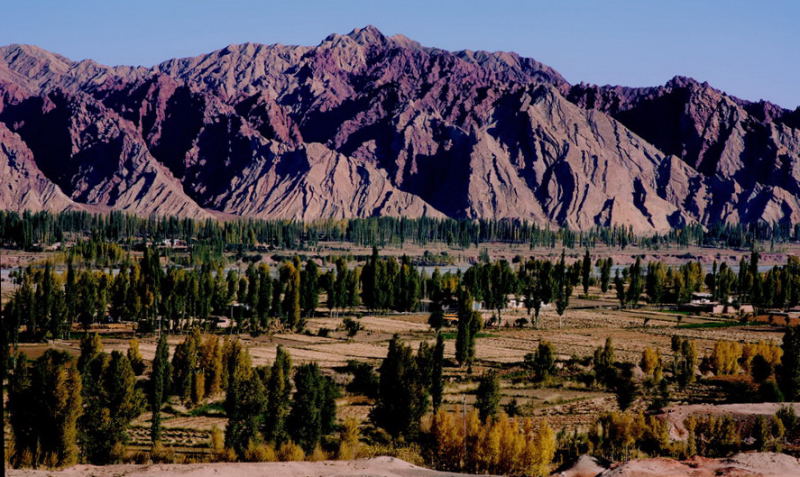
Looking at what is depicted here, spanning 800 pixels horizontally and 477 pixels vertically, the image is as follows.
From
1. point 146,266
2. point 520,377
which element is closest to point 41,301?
point 146,266

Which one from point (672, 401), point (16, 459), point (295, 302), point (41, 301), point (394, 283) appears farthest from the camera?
point (394, 283)

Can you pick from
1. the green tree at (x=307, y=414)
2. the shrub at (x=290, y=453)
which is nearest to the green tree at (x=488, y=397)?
the green tree at (x=307, y=414)

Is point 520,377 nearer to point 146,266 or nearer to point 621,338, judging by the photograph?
point 621,338

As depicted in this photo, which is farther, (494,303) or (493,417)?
(494,303)

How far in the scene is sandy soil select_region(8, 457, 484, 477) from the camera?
104 feet

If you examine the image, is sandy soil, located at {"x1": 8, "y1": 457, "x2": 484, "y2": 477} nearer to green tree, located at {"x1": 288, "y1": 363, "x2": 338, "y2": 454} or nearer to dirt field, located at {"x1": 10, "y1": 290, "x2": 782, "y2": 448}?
green tree, located at {"x1": 288, "y1": 363, "x2": 338, "y2": 454}

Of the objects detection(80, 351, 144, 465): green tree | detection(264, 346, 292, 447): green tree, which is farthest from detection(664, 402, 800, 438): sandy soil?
detection(80, 351, 144, 465): green tree

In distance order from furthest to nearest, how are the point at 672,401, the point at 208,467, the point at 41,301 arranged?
the point at 41,301 → the point at 672,401 → the point at 208,467

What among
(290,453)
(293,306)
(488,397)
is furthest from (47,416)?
(293,306)

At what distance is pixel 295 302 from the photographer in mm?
97438

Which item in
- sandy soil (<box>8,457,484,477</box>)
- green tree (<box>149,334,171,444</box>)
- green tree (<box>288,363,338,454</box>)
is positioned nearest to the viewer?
sandy soil (<box>8,457,484,477</box>)

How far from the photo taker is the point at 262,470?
110 ft

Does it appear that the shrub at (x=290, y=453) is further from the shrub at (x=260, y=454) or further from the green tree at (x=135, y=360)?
the green tree at (x=135, y=360)

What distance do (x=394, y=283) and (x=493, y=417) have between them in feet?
234
